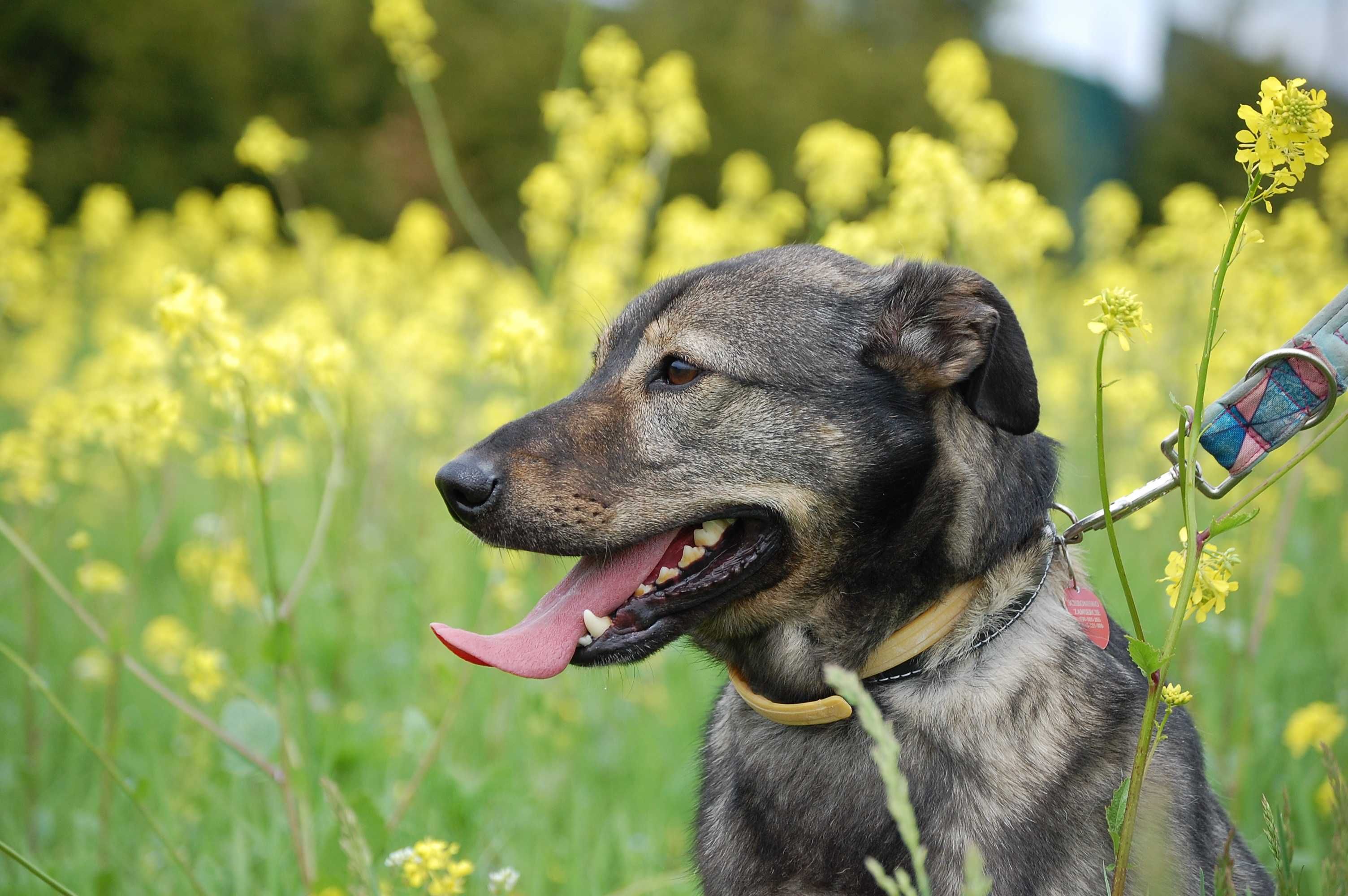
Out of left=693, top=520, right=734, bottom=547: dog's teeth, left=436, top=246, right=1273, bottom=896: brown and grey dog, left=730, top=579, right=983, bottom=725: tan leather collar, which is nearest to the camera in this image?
left=436, top=246, right=1273, bottom=896: brown and grey dog

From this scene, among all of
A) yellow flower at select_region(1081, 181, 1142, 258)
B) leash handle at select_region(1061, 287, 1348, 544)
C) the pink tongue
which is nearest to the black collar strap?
leash handle at select_region(1061, 287, 1348, 544)

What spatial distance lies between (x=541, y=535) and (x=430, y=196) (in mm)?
17280

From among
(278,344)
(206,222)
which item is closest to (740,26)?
(206,222)

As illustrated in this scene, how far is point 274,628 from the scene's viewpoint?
2387 mm

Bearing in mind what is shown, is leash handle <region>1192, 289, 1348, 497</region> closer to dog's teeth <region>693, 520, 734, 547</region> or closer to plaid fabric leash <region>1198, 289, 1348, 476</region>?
plaid fabric leash <region>1198, 289, 1348, 476</region>

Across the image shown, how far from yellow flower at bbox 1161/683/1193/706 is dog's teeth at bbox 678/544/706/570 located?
103 cm

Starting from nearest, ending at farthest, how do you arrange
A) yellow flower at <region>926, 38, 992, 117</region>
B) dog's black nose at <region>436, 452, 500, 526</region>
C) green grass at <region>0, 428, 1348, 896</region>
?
1. dog's black nose at <region>436, 452, 500, 526</region>
2. green grass at <region>0, 428, 1348, 896</region>
3. yellow flower at <region>926, 38, 992, 117</region>

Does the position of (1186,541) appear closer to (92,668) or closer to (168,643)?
(168,643)

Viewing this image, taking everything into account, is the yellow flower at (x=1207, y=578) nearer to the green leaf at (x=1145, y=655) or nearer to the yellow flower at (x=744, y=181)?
the green leaf at (x=1145, y=655)

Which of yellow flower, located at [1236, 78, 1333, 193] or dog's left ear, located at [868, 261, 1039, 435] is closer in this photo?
yellow flower, located at [1236, 78, 1333, 193]

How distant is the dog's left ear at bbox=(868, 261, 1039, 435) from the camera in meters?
2.07

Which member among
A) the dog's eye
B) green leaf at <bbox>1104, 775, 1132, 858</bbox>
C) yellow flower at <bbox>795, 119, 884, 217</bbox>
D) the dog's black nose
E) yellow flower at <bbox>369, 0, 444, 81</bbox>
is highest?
yellow flower at <bbox>369, 0, 444, 81</bbox>

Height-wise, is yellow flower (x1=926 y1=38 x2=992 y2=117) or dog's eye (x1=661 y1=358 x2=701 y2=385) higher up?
yellow flower (x1=926 y1=38 x2=992 y2=117)

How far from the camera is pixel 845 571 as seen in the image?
7.47ft
